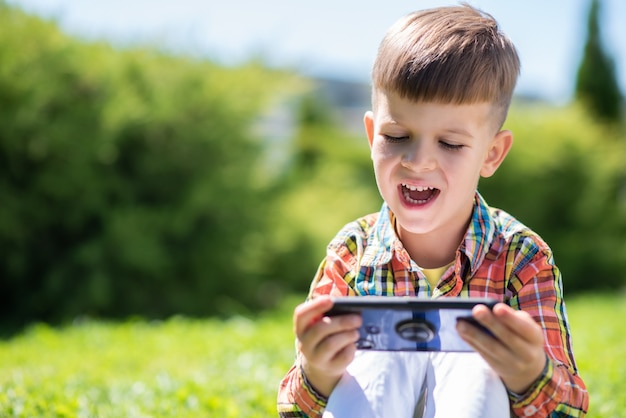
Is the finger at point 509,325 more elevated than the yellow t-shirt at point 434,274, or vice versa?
the finger at point 509,325

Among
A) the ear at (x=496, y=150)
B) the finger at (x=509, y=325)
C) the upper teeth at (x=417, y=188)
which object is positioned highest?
the ear at (x=496, y=150)

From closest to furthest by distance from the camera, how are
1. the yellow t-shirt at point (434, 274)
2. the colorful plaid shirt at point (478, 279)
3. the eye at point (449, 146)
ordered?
the colorful plaid shirt at point (478, 279)
the eye at point (449, 146)
the yellow t-shirt at point (434, 274)

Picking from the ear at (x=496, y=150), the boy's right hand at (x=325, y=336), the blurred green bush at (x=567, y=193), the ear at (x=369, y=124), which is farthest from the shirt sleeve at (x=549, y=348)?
the blurred green bush at (x=567, y=193)

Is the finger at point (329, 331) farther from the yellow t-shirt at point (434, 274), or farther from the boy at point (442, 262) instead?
the yellow t-shirt at point (434, 274)

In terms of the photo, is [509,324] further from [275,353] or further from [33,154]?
[33,154]

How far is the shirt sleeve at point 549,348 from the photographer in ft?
5.83

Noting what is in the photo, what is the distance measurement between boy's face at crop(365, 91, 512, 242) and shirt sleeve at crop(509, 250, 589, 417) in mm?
296

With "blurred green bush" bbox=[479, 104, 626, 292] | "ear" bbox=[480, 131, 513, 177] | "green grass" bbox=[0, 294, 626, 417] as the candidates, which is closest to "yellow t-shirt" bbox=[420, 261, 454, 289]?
"ear" bbox=[480, 131, 513, 177]

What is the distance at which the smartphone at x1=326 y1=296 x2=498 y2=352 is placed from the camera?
1.68 meters

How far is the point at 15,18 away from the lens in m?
6.77

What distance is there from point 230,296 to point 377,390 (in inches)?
256

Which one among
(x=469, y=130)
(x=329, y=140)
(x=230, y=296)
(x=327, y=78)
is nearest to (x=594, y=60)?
(x=329, y=140)

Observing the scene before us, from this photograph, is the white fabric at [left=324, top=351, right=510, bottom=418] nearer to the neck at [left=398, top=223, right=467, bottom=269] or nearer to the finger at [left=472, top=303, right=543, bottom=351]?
the finger at [left=472, top=303, right=543, bottom=351]

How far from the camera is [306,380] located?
1923 mm
